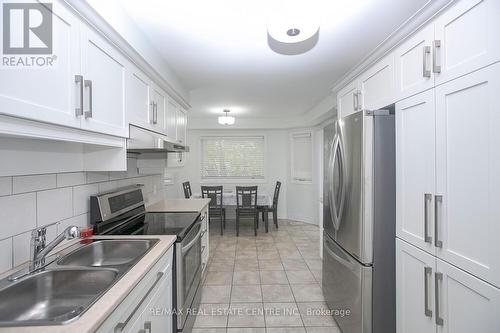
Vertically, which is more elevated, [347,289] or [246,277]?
[347,289]

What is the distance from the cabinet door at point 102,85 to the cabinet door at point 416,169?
1.82 m

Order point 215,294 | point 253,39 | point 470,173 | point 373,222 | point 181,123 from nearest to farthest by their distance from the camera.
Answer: point 470,173, point 373,222, point 253,39, point 215,294, point 181,123

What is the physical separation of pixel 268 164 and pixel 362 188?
4446 mm

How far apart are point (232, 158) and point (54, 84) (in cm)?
520

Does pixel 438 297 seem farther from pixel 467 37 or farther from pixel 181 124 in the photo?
pixel 181 124

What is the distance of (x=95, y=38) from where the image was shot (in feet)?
4.30

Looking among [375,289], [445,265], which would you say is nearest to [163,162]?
[375,289]

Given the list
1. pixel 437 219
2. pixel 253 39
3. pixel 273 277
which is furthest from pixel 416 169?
pixel 273 277

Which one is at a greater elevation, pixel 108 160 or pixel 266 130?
pixel 266 130

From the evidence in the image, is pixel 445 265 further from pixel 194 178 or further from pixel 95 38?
pixel 194 178

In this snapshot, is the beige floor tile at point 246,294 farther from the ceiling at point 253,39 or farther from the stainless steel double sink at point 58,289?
the ceiling at point 253,39

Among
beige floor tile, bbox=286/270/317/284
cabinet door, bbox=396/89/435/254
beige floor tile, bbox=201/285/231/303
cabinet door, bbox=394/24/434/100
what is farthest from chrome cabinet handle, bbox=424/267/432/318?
beige floor tile, bbox=201/285/231/303

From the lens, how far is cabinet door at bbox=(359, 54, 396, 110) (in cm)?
182

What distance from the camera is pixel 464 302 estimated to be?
118 centimetres
